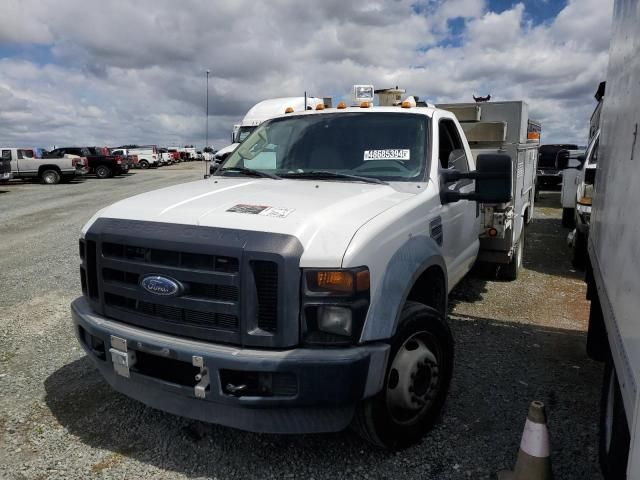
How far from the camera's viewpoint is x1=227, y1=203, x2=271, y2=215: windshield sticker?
278 centimetres

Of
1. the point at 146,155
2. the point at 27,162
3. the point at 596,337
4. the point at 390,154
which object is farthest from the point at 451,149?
the point at 146,155

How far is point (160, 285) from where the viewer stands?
105 inches

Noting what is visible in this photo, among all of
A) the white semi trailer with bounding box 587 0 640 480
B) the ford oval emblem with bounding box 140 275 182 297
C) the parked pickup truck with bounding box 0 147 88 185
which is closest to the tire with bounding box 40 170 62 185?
the parked pickup truck with bounding box 0 147 88 185

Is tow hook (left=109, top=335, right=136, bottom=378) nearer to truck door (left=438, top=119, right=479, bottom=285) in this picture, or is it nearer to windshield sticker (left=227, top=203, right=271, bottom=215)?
windshield sticker (left=227, top=203, right=271, bottom=215)

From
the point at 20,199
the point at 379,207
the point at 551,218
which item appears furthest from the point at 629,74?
the point at 20,199

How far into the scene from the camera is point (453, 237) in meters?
4.05

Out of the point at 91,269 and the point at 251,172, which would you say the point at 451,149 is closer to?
the point at 251,172

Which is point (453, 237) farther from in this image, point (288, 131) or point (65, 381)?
point (65, 381)

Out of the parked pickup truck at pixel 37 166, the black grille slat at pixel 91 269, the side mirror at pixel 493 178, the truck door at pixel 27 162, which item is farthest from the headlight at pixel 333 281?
the truck door at pixel 27 162

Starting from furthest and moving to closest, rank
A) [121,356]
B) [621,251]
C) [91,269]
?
[91,269] < [121,356] < [621,251]

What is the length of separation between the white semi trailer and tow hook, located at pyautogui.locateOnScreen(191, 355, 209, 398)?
1771mm

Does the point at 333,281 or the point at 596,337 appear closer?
the point at 333,281

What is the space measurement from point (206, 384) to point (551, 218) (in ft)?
39.9

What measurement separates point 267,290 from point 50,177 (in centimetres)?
2439
